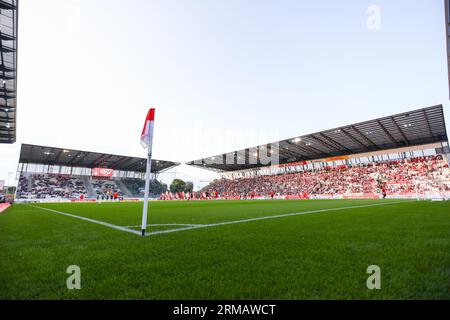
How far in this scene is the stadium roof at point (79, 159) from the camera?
47.1 metres

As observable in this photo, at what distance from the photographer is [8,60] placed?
16.7m

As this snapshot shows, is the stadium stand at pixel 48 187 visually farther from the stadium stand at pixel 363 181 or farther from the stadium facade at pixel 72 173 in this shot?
the stadium stand at pixel 363 181

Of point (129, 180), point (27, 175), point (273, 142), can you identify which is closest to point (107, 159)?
point (129, 180)

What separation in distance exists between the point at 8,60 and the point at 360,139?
1841 inches

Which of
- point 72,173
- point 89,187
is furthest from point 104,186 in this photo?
point 72,173

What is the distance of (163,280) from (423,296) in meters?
2.35

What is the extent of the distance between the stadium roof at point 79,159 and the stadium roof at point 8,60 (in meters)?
22.8

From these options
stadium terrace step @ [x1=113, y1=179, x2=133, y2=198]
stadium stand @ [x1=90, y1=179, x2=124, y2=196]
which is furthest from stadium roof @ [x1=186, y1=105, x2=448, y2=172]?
→ stadium stand @ [x1=90, y1=179, x2=124, y2=196]

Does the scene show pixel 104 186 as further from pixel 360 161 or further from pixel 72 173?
pixel 360 161

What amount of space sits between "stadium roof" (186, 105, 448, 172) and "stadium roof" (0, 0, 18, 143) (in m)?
38.0

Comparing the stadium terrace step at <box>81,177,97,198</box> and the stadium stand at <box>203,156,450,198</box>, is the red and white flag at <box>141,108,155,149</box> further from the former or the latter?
the stadium terrace step at <box>81,177,97,198</box>

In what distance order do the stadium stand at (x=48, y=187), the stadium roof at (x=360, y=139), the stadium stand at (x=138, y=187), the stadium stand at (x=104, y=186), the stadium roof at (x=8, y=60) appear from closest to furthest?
the stadium roof at (x=8, y=60), the stadium roof at (x=360, y=139), the stadium stand at (x=48, y=187), the stadium stand at (x=104, y=186), the stadium stand at (x=138, y=187)

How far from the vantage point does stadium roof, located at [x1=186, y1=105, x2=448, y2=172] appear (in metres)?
31.1

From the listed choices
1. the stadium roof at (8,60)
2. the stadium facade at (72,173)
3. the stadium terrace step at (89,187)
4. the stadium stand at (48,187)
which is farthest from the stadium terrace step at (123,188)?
the stadium roof at (8,60)
